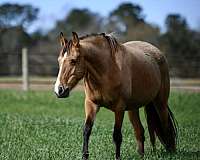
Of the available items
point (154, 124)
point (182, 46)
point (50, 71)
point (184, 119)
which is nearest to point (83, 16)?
point (182, 46)

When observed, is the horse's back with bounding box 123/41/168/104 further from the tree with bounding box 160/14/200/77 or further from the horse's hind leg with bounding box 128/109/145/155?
the tree with bounding box 160/14/200/77

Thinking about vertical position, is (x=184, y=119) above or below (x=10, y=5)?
below

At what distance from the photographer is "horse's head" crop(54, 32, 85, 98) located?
5730mm

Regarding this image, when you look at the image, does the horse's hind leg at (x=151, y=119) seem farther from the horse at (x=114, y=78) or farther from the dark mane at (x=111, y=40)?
the dark mane at (x=111, y=40)

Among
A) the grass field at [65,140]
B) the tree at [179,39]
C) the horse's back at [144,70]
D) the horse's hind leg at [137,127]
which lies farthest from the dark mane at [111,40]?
the tree at [179,39]

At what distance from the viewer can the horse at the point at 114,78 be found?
19.4ft

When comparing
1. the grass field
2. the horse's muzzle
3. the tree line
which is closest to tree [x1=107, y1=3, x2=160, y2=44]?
the tree line

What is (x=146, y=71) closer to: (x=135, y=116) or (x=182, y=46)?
(x=135, y=116)

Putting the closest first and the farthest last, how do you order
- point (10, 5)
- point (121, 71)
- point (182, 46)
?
point (121, 71)
point (182, 46)
point (10, 5)

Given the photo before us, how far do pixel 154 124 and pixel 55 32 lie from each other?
147ft

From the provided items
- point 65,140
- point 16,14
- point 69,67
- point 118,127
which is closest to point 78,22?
point 16,14

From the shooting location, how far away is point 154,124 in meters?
7.85

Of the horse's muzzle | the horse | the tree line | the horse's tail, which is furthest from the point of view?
the tree line

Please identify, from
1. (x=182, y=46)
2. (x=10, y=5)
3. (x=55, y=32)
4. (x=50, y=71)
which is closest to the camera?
(x=50, y=71)
